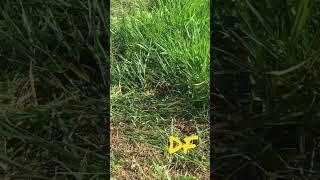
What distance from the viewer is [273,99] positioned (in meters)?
1.68

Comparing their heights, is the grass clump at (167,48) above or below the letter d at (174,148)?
above

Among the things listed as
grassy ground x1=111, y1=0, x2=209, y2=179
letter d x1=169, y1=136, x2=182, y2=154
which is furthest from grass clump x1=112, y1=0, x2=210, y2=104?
letter d x1=169, y1=136, x2=182, y2=154

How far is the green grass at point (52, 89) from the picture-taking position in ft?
5.68

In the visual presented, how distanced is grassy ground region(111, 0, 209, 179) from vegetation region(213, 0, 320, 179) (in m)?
0.10

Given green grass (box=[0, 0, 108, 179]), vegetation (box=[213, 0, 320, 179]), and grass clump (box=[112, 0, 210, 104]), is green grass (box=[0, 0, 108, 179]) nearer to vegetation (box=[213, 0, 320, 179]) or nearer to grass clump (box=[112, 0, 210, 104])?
grass clump (box=[112, 0, 210, 104])

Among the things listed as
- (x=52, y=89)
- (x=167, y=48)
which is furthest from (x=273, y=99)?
(x=52, y=89)

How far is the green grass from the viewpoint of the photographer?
5.68 ft

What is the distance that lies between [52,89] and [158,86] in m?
0.28

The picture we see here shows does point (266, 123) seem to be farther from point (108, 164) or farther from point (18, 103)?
point (18, 103)

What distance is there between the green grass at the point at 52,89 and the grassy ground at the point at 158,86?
7cm

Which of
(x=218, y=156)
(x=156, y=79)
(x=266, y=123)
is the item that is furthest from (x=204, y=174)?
(x=156, y=79)

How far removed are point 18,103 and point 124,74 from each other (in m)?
0.29

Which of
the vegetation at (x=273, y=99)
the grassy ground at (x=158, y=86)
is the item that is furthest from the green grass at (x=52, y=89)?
the vegetation at (x=273, y=99)

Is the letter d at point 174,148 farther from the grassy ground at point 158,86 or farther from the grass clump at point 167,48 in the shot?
the grass clump at point 167,48
